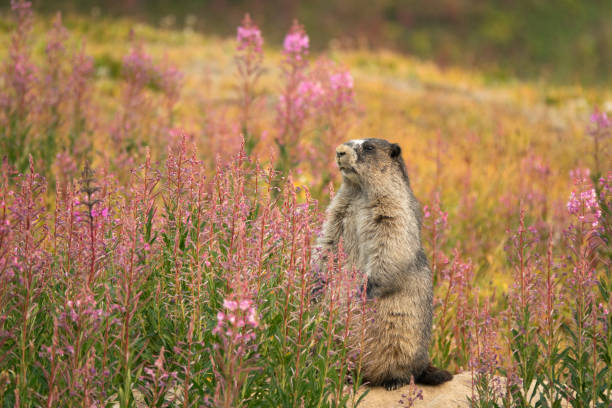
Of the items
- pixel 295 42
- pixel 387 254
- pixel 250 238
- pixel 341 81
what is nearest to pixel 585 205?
pixel 387 254

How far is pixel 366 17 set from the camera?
2859 cm

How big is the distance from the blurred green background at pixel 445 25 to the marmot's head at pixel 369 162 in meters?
19.3

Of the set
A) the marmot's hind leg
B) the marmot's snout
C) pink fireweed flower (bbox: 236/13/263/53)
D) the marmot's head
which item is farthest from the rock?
pink fireweed flower (bbox: 236/13/263/53)

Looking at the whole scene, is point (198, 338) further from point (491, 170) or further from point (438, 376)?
point (491, 170)

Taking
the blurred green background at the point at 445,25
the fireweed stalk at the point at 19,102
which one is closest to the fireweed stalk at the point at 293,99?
the fireweed stalk at the point at 19,102

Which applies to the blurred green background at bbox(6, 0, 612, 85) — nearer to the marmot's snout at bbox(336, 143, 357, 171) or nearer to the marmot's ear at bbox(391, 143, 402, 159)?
the marmot's ear at bbox(391, 143, 402, 159)

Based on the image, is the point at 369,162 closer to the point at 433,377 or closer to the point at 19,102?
the point at 433,377

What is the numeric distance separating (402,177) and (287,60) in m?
2.37

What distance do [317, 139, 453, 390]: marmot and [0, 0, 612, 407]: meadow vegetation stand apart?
0.21 metres

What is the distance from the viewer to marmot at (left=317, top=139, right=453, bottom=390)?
416 centimetres

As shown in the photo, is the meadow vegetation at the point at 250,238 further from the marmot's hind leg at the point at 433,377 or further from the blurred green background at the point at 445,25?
the blurred green background at the point at 445,25

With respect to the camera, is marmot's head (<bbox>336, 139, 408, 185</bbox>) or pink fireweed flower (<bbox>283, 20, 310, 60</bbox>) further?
pink fireweed flower (<bbox>283, 20, 310, 60</bbox>)

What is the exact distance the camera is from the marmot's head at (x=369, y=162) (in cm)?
476

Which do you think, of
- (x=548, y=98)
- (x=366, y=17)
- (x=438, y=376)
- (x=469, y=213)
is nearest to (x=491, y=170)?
(x=469, y=213)
